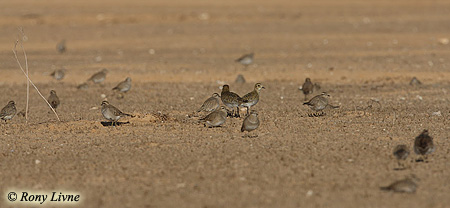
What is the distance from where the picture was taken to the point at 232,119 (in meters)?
14.9

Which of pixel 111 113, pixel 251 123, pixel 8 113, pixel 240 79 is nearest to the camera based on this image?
pixel 251 123

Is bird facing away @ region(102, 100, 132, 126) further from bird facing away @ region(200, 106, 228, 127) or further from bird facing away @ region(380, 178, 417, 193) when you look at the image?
bird facing away @ region(380, 178, 417, 193)

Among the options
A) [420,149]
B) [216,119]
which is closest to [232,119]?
[216,119]

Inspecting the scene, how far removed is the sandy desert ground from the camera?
977cm

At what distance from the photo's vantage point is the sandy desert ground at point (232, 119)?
9.77m

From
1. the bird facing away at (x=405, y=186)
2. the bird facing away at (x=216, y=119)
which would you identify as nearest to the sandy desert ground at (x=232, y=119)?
the bird facing away at (x=405, y=186)

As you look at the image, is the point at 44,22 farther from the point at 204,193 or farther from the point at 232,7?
the point at 204,193

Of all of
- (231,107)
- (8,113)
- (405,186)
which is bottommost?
(405,186)

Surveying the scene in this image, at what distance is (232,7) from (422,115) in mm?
39578

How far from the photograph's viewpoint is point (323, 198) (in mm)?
9156

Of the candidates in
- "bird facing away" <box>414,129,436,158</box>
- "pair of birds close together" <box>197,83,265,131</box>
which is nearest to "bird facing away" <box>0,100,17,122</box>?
"pair of birds close together" <box>197,83,265,131</box>

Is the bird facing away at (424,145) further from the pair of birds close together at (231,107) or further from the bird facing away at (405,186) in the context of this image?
the pair of birds close together at (231,107)

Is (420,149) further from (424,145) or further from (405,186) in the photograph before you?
(405,186)

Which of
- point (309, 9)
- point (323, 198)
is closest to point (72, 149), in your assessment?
point (323, 198)
